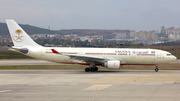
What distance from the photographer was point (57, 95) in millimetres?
17656

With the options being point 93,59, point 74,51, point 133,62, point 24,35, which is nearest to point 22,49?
point 24,35

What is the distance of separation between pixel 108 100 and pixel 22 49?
→ 21.6 meters

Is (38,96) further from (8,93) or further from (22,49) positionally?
(22,49)

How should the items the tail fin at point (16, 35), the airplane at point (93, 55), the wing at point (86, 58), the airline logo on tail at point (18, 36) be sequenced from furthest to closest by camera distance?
the airline logo on tail at point (18, 36) → the tail fin at point (16, 35) → the airplane at point (93, 55) → the wing at point (86, 58)

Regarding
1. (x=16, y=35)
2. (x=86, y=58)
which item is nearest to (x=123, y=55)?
(x=86, y=58)

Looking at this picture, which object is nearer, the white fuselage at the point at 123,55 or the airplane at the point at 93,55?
the airplane at the point at 93,55

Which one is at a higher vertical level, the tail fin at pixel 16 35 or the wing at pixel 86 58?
the tail fin at pixel 16 35

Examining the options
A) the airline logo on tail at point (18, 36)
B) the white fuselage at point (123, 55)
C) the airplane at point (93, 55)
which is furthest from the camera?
the airline logo on tail at point (18, 36)

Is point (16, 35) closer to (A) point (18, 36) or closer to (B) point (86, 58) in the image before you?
(A) point (18, 36)

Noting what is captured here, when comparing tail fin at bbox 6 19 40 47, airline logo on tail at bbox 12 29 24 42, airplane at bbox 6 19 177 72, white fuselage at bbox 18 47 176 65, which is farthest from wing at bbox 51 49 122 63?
airline logo on tail at bbox 12 29 24 42

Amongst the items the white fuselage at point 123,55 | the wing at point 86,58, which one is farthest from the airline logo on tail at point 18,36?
the wing at point 86,58

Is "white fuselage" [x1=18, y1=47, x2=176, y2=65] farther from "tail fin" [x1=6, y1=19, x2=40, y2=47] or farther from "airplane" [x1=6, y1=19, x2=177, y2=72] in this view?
"tail fin" [x1=6, y1=19, x2=40, y2=47]

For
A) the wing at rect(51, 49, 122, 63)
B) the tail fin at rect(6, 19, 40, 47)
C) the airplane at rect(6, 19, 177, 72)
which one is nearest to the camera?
the wing at rect(51, 49, 122, 63)

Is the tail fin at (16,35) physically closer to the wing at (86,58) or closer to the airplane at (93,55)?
the airplane at (93,55)
